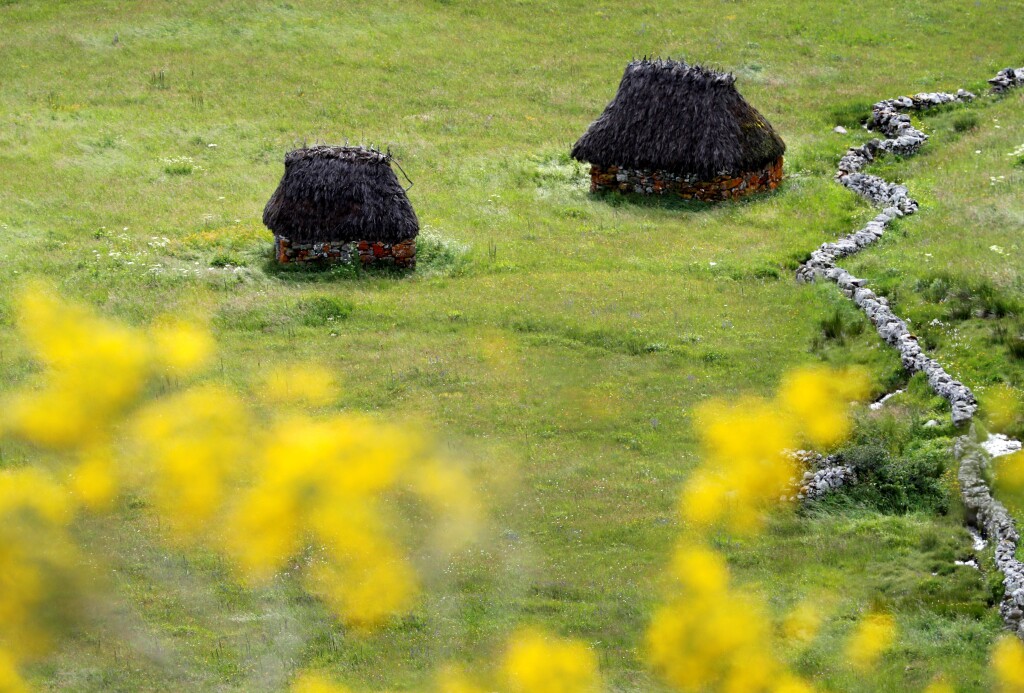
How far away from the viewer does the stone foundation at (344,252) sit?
31.0 m

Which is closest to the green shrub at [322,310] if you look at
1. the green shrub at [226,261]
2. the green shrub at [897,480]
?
the green shrub at [226,261]

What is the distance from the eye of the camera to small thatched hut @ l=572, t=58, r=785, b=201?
35969mm

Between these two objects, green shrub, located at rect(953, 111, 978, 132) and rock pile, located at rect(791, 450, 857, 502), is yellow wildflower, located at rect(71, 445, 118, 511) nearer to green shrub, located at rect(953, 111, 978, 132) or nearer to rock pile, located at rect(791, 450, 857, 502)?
rock pile, located at rect(791, 450, 857, 502)

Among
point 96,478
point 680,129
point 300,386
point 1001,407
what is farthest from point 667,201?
point 96,478

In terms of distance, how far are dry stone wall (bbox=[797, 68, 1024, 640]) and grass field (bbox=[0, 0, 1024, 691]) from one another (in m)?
0.44

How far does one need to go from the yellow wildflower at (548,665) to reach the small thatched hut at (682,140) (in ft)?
66.8

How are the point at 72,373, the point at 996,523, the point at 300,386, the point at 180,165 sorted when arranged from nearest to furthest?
the point at 996,523 → the point at 72,373 → the point at 300,386 → the point at 180,165

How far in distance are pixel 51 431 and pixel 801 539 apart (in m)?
13.9

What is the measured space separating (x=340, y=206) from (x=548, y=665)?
15707 millimetres

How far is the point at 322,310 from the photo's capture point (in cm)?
2856

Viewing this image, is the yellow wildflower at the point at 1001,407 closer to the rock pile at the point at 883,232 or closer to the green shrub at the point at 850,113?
the rock pile at the point at 883,232

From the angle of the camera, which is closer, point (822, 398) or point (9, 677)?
point (9, 677)

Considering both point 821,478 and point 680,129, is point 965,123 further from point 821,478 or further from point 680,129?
point 821,478

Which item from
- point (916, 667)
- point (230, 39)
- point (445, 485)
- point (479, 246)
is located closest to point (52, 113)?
point (230, 39)
